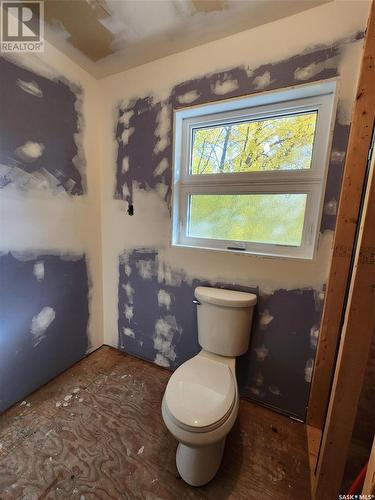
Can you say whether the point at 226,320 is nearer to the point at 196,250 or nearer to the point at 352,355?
the point at 196,250

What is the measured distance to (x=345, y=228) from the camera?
1.08m

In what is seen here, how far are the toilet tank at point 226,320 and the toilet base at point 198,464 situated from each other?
1.52 feet

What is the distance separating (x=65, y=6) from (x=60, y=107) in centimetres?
50

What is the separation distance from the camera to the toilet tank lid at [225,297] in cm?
129

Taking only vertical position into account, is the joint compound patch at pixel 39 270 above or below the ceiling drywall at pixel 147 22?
below

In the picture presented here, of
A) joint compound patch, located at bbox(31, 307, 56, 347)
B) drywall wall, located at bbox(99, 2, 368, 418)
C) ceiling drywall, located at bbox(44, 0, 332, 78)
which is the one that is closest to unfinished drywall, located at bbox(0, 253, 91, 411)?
joint compound patch, located at bbox(31, 307, 56, 347)

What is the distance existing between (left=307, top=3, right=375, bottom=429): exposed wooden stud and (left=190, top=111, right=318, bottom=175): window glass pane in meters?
0.26

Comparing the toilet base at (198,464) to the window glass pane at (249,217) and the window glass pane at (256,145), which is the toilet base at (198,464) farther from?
the window glass pane at (256,145)

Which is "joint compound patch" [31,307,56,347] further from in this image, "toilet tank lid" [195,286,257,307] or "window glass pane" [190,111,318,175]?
"window glass pane" [190,111,318,175]

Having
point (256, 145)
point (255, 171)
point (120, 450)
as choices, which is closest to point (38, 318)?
point (120, 450)

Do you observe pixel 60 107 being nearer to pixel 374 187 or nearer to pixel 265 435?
pixel 374 187

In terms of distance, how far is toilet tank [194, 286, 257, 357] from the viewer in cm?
131

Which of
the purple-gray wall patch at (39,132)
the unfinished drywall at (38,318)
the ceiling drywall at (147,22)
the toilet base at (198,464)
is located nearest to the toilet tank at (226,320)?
the toilet base at (198,464)

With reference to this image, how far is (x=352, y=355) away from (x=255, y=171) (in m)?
1.08
